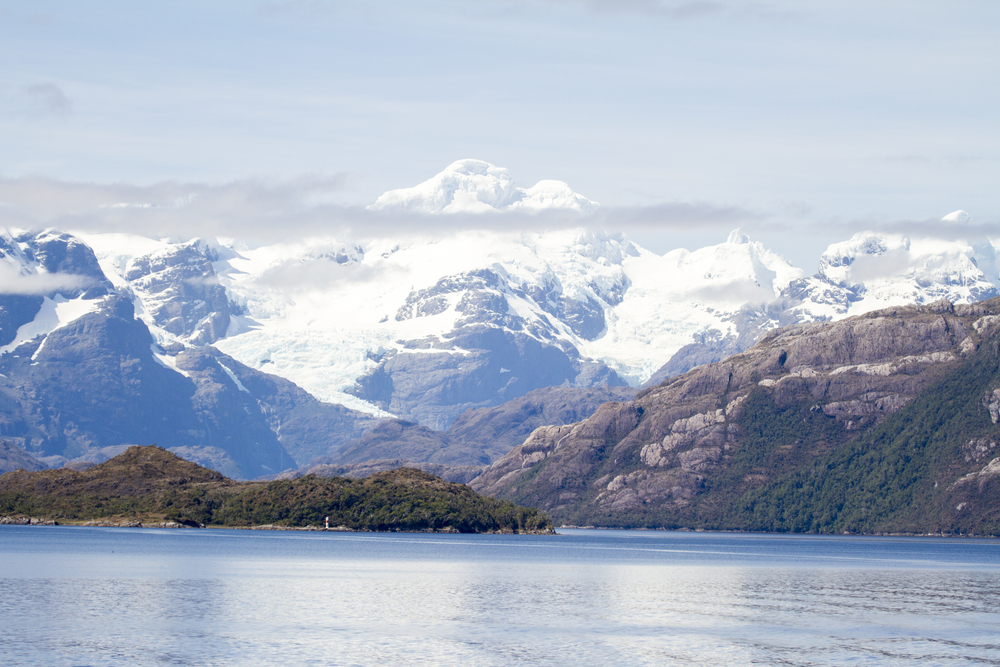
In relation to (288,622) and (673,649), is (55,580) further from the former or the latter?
(673,649)

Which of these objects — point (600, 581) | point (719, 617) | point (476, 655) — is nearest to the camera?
point (476, 655)

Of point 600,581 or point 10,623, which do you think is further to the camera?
point 600,581

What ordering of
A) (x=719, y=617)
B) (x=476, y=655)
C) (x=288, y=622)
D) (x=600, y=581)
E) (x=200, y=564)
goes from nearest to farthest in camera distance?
(x=476, y=655) → (x=288, y=622) → (x=719, y=617) → (x=600, y=581) → (x=200, y=564)

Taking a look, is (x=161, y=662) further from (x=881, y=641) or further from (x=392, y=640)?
(x=881, y=641)

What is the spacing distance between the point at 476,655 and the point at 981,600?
8224 cm

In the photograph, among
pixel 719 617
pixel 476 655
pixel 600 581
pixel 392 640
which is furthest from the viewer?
pixel 600 581

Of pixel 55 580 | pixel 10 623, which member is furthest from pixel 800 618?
pixel 55 580

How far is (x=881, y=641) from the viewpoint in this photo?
384 ft

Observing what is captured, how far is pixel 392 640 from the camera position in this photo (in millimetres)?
113000

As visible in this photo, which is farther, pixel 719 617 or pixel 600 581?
pixel 600 581

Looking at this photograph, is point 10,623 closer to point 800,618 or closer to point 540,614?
point 540,614

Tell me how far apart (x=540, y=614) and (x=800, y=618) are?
89.4 feet

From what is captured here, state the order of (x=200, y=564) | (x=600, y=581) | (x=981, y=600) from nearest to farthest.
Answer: (x=981, y=600)
(x=600, y=581)
(x=200, y=564)

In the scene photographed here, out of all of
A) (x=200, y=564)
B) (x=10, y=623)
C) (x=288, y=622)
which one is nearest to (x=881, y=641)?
(x=288, y=622)
